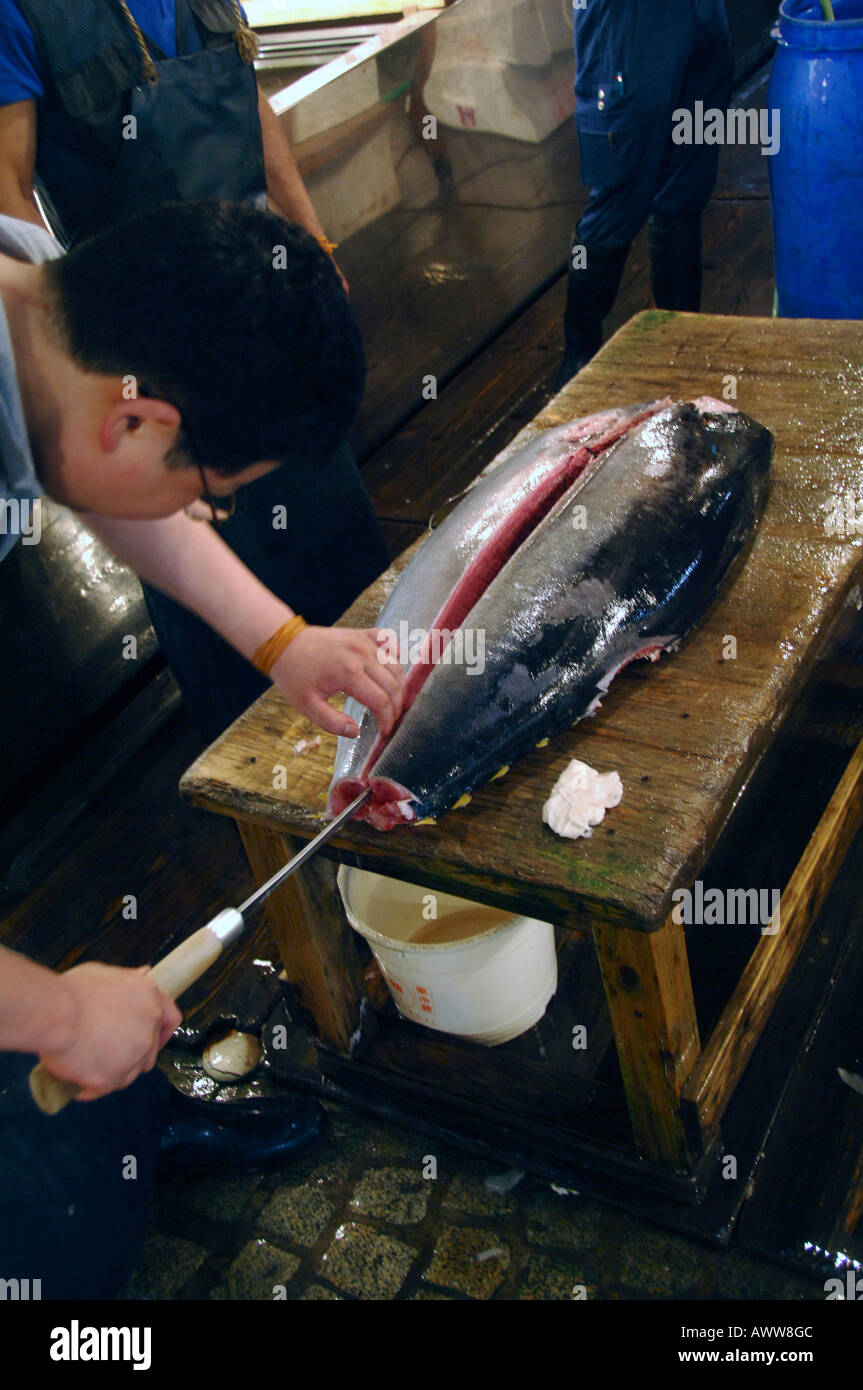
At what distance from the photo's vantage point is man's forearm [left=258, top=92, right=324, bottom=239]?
300 centimetres

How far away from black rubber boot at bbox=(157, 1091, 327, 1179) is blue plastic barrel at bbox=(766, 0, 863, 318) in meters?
3.62

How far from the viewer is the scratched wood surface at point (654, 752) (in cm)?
183

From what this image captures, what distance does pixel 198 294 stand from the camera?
139 centimetres

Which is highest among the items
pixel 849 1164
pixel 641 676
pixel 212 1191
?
pixel 641 676

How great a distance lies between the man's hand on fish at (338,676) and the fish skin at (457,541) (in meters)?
0.05

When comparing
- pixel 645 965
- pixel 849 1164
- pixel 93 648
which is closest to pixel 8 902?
pixel 93 648

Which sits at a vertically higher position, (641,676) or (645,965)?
(641,676)

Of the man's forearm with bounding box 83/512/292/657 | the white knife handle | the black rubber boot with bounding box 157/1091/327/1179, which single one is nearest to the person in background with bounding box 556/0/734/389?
the man's forearm with bounding box 83/512/292/657

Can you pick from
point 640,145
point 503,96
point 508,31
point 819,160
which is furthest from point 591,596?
point 508,31

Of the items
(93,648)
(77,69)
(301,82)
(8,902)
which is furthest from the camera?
(301,82)

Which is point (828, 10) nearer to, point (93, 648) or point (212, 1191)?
point (93, 648)

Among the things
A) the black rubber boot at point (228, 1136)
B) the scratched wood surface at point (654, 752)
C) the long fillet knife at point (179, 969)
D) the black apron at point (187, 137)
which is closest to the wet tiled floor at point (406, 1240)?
the black rubber boot at point (228, 1136)

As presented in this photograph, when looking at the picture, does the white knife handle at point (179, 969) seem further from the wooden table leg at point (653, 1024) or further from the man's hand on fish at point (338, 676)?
the wooden table leg at point (653, 1024)
